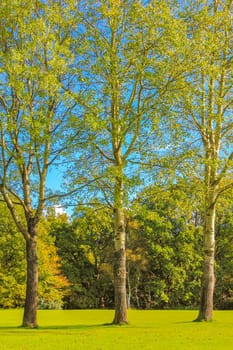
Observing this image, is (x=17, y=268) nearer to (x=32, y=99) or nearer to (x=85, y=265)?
Answer: (x=85, y=265)

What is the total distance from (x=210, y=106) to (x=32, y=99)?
9005 millimetres

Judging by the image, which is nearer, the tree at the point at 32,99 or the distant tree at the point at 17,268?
the tree at the point at 32,99

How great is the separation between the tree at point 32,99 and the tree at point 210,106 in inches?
243

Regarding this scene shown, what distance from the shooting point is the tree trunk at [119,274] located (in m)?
22.9

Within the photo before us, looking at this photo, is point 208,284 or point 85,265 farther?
point 85,265

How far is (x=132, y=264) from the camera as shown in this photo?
197 feet

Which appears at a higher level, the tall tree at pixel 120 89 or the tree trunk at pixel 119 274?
the tall tree at pixel 120 89

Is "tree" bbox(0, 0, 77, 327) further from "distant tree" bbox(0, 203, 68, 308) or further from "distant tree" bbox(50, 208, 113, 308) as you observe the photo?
"distant tree" bbox(50, 208, 113, 308)

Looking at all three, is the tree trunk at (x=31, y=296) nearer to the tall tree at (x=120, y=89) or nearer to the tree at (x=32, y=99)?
the tree at (x=32, y=99)

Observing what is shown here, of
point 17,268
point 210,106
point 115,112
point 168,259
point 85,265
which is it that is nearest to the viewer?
point 115,112

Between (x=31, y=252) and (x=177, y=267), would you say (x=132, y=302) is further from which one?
(x=31, y=252)

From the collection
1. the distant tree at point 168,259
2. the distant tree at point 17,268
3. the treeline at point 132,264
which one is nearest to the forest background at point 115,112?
the treeline at point 132,264

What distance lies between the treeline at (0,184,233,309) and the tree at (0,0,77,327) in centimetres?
2702

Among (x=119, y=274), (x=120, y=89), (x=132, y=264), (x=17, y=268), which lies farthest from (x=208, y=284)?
(x=132, y=264)
